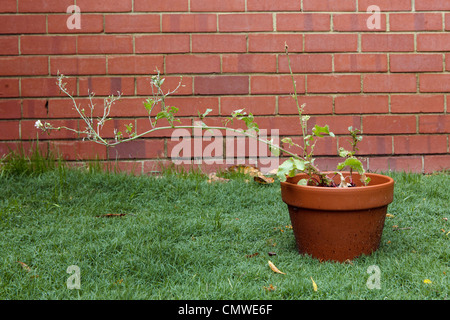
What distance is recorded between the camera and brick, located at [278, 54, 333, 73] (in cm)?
330

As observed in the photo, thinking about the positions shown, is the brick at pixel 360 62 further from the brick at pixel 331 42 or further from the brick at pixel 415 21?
the brick at pixel 415 21

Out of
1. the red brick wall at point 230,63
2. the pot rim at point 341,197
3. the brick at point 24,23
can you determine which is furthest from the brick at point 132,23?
the pot rim at point 341,197

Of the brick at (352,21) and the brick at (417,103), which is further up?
the brick at (352,21)

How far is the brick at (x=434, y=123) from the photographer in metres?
3.37

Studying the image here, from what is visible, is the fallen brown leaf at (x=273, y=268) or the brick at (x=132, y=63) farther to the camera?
the brick at (x=132, y=63)

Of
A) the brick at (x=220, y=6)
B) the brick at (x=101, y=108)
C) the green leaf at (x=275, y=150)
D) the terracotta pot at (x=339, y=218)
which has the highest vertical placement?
the brick at (x=220, y=6)

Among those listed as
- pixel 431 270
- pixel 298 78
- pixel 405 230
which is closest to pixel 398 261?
pixel 431 270

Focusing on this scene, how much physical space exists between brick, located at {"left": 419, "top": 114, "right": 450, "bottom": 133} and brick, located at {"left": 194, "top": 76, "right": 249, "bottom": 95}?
1310mm

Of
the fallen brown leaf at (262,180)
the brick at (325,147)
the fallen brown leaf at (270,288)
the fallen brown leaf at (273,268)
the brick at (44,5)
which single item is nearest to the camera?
the fallen brown leaf at (270,288)

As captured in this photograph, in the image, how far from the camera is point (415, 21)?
131 inches

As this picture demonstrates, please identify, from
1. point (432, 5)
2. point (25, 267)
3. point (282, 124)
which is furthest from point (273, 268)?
point (432, 5)

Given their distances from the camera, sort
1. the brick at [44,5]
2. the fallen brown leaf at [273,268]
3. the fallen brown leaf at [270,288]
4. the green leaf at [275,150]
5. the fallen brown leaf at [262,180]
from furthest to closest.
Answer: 1. the brick at [44,5]
2. the fallen brown leaf at [262,180]
3. the green leaf at [275,150]
4. the fallen brown leaf at [273,268]
5. the fallen brown leaf at [270,288]

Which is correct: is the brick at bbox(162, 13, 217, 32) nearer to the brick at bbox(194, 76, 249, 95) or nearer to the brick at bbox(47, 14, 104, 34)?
the brick at bbox(194, 76, 249, 95)
